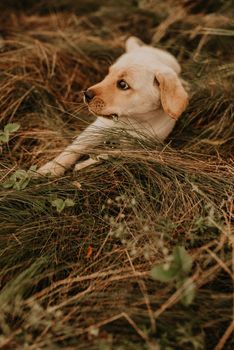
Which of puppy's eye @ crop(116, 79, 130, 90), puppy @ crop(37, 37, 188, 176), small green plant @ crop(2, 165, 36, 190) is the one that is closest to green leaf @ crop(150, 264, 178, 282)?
small green plant @ crop(2, 165, 36, 190)

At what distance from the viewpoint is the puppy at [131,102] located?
220 centimetres

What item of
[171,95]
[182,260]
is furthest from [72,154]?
[182,260]

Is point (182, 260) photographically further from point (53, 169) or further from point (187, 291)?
point (53, 169)

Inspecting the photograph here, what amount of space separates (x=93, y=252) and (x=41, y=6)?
2.85 m

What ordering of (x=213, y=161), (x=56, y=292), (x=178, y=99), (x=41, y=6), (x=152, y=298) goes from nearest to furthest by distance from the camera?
(x=152, y=298) < (x=56, y=292) < (x=178, y=99) < (x=213, y=161) < (x=41, y=6)

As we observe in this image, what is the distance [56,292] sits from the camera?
1617mm

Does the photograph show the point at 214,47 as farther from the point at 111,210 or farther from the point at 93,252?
the point at 93,252

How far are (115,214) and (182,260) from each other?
58 centimetres

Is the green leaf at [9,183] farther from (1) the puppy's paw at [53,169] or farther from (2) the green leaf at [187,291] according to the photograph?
(2) the green leaf at [187,291]

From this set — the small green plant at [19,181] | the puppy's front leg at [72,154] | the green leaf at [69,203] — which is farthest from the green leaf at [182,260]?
the puppy's front leg at [72,154]

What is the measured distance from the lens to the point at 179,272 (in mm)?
1462

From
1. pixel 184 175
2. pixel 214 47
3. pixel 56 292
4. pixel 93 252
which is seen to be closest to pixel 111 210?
pixel 93 252

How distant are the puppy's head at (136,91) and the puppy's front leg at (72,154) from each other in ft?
0.42

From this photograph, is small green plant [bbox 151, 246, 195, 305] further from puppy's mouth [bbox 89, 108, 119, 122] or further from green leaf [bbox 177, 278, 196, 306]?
puppy's mouth [bbox 89, 108, 119, 122]
